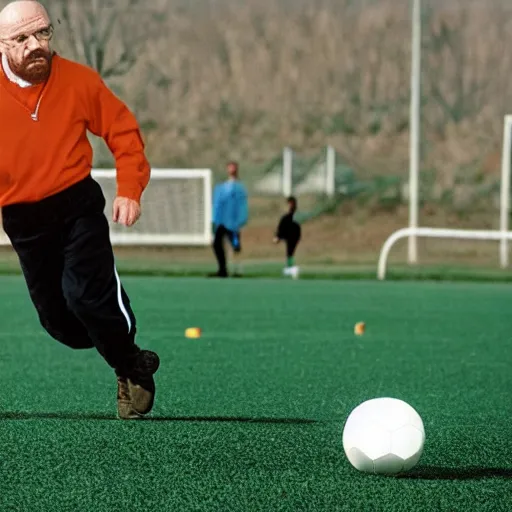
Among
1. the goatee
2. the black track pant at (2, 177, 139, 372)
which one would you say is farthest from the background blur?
the goatee

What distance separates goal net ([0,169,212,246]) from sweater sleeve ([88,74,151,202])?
23027mm

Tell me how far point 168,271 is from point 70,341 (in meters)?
16.4

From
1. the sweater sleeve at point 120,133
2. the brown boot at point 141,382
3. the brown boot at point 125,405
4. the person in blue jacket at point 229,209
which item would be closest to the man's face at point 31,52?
the sweater sleeve at point 120,133

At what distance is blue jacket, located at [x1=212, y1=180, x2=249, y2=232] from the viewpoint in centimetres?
2103

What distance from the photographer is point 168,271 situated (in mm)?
23250

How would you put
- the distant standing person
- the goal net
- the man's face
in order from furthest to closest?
1. the goal net
2. the distant standing person
3. the man's face

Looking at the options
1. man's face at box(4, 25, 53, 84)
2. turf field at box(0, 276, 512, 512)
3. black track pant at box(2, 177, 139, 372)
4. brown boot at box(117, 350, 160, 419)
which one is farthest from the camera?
brown boot at box(117, 350, 160, 419)

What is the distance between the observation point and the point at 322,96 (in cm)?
6775

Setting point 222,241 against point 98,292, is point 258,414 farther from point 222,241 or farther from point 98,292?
point 222,241

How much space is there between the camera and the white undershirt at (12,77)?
6.41m

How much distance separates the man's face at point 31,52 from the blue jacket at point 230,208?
576 inches

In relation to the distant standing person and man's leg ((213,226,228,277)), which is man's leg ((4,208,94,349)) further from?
the distant standing person

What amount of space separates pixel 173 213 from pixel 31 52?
24757 mm

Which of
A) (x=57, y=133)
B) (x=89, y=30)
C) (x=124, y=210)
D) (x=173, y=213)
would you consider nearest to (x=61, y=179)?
(x=57, y=133)
